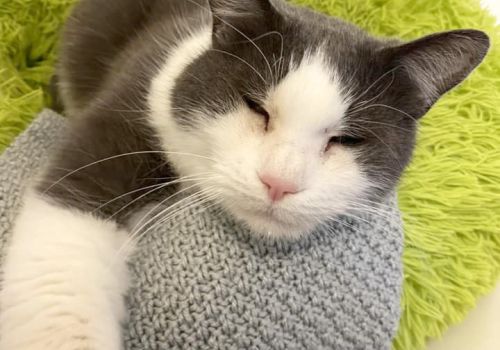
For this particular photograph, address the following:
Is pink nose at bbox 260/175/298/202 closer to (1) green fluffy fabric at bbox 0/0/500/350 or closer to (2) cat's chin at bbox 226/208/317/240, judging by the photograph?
(2) cat's chin at bbox 226/208/317/240

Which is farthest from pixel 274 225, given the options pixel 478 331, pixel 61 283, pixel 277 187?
pixel 478 331

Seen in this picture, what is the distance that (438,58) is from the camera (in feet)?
2.59

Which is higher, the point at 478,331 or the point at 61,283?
the point at 61,283

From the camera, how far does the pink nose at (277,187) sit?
69 centimetres

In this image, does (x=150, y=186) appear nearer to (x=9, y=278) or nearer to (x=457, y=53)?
(x=9, y=278)

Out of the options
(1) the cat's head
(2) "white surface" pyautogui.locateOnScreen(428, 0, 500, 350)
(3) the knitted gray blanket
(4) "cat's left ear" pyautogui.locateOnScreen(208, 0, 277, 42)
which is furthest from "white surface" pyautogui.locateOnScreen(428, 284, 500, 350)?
(4) "cat's left ear" pyautogui.locateOnScreen(208, 0, 277, 42)

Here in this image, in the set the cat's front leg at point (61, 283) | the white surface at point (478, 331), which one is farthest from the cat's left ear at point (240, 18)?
the white surface at point (478, 331)

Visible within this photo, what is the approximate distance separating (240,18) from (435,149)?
1.93ft

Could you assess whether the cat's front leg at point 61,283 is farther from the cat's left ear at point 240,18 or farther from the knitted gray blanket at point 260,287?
the cat's left ear at point 240,18

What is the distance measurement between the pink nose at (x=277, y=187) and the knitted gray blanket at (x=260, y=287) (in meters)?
0.16

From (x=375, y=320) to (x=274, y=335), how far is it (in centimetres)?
15

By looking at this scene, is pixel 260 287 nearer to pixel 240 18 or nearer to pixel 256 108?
pixel 256 108

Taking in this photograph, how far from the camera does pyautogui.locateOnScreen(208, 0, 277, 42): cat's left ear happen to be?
795 mm

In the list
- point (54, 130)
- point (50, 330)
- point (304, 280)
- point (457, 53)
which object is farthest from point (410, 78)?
point (54, 130)
